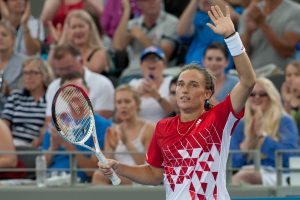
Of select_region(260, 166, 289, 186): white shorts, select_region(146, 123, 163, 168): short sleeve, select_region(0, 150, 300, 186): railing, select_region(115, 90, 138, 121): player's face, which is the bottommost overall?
select_region(260, 166, 289, 186): white shorts

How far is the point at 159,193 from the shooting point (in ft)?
28.9

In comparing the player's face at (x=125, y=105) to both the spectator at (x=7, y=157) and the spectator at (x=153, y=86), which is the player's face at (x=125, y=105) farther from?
the spectator at (x=7, y=157)

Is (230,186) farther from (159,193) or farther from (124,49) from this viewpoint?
(124,49)

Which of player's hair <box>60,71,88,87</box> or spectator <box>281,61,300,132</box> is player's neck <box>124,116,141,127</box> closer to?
player's hair <box>60,71,88,87</box>

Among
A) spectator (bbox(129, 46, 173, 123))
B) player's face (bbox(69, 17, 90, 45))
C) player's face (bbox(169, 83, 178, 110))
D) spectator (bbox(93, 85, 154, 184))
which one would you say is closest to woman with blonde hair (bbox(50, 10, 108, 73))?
player's face (bbox(69, 17, 90, 45))

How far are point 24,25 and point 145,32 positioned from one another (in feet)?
5.01

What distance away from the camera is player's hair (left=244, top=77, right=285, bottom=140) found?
9.21 m

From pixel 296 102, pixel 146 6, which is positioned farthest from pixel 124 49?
pixel 296 102

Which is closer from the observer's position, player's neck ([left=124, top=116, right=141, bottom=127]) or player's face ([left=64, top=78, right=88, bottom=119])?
player's face ([left=64, top=78, right=88, bottom=119])

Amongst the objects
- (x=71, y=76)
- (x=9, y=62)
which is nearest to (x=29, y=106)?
(x=71, y=76)

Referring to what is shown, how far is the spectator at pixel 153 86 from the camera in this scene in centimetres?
1021

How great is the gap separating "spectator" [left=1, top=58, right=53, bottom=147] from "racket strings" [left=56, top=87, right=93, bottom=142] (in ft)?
12.5

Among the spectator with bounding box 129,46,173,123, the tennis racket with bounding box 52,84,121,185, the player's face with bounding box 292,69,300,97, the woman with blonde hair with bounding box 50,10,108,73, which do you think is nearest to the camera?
the tennis racket with bounding box 52,84,121,185

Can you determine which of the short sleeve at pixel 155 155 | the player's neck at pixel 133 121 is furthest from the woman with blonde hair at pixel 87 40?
the short sleeve at pixel 155 155
